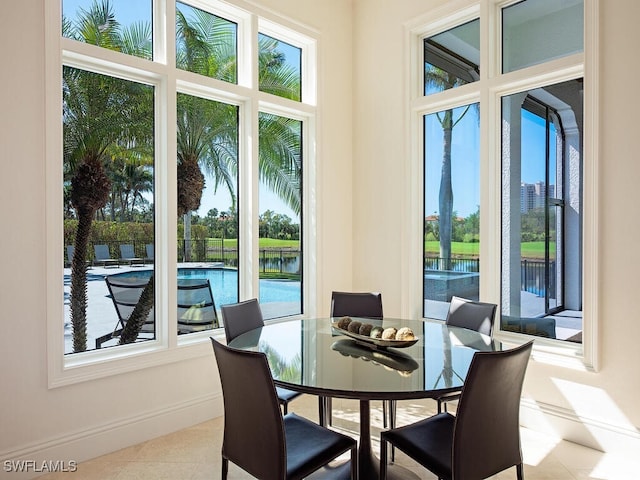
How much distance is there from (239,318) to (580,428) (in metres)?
2.39

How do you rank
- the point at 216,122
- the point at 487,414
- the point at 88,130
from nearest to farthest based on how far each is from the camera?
the point at 487,414 → the point at 88,130 → the point at 216,122

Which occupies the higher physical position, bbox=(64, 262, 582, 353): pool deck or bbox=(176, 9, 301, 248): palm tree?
bbox=(176, 9, 301, 248): palm tree

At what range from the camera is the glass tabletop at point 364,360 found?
178 cm

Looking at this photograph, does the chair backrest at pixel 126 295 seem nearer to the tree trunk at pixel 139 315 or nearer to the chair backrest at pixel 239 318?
the tree trunk at pixel 139 315

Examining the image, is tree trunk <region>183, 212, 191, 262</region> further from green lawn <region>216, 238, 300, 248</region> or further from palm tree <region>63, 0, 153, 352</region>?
palm tree <region>63, 0, 153, 352</region>

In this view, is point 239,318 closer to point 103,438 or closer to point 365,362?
point 365,362

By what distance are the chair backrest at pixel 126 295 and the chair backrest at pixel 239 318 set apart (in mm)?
842

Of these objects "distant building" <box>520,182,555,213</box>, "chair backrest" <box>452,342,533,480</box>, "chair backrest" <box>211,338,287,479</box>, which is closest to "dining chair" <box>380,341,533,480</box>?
"chair backrest" <box>452,342,533,480</box>

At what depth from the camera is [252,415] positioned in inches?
70.4

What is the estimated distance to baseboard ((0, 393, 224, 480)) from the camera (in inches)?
98.7

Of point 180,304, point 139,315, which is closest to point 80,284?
point 139,315

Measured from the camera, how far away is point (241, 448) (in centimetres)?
186

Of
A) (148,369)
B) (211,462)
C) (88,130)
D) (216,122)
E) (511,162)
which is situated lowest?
(211,462)

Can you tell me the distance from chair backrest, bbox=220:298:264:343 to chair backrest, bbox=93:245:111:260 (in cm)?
97
